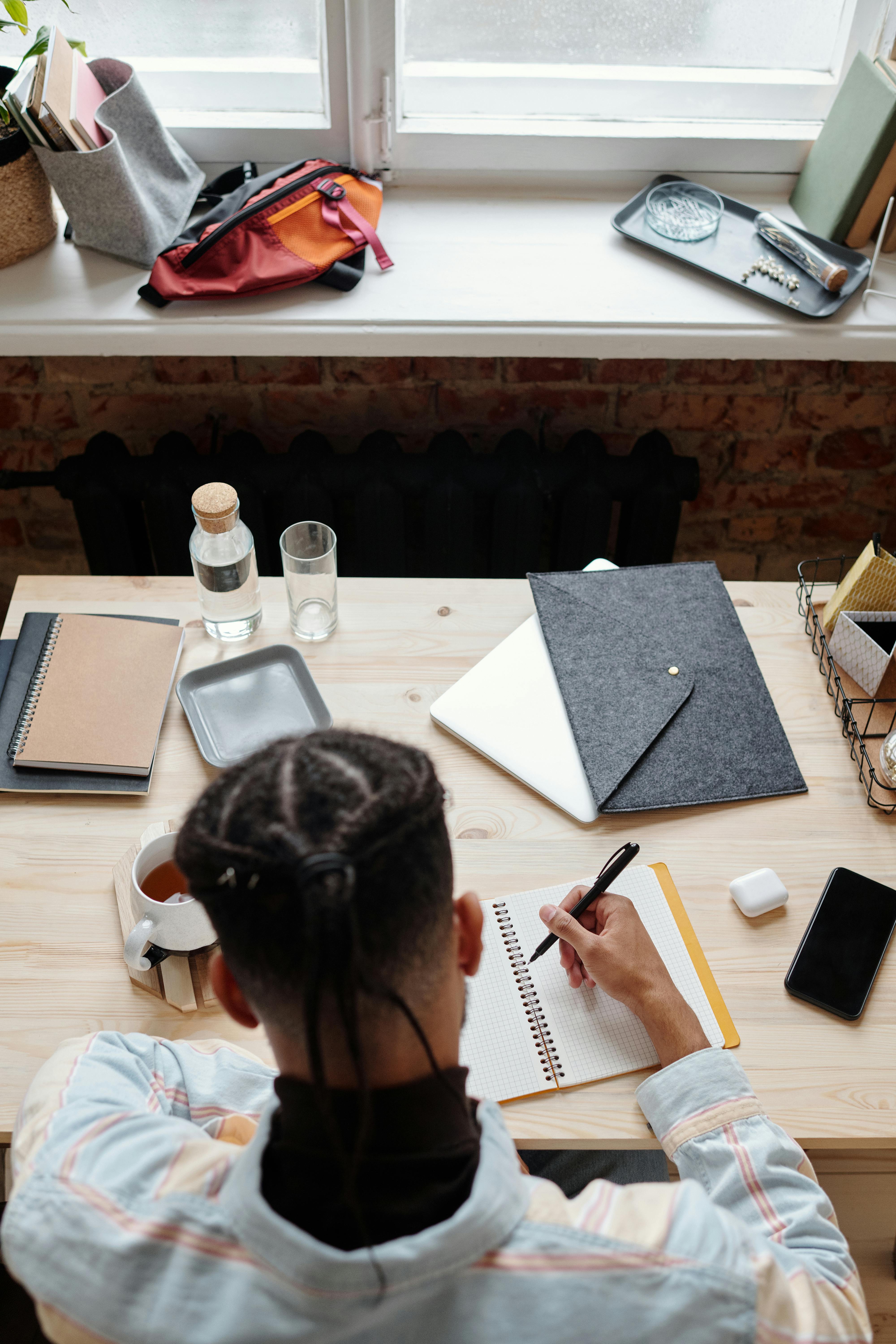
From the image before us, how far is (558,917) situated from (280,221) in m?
1.09

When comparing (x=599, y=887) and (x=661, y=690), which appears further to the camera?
(x=661, y=690)

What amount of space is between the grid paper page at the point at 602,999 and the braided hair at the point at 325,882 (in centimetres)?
33

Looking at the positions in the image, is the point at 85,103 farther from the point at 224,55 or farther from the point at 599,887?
the point at 599,887

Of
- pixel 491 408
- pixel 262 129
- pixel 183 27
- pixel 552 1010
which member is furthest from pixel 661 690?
pixel 183 27

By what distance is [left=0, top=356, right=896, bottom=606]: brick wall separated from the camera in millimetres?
1682

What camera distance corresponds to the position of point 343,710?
3.75ft

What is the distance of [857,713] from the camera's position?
1156 millimetres

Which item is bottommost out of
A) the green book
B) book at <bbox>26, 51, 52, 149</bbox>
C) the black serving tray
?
the black serving tray

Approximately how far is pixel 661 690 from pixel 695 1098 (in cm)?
46

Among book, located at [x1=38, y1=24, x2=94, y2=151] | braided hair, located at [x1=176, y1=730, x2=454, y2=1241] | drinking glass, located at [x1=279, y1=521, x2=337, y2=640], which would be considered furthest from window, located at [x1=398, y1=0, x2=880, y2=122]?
braided hair, located at [x1=176, y1=730, x2=454, y2=1241]

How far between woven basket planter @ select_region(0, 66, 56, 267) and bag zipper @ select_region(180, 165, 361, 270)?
24cm

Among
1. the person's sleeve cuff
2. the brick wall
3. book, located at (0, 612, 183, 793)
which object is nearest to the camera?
the person's sleeve cuff

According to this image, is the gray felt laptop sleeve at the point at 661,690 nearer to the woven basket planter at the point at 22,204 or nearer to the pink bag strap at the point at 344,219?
the pink bag strap at the point at 344,219

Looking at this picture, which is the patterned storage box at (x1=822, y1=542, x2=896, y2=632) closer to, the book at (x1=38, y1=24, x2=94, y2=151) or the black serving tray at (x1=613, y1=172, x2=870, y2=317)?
the black serving tray at (x1=613, y1=172, x2=870, y2=317)
